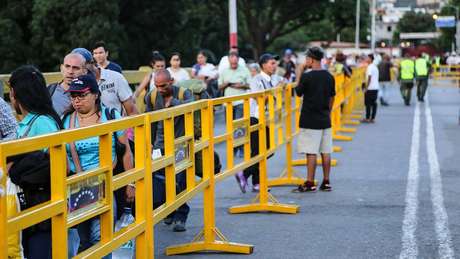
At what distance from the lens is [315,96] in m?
11.1

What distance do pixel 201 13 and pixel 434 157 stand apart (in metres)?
45.4

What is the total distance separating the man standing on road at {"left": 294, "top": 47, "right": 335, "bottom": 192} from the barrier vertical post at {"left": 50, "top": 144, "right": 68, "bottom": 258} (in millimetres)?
6778

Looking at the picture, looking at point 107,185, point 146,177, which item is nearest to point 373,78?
point 146,177

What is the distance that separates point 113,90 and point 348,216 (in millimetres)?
2649

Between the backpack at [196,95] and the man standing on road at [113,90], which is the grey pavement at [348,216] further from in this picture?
the man standing on road at [113,90]

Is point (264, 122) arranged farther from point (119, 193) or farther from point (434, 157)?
point (434, 157)

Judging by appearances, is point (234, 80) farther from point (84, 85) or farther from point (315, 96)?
point (84, 85)

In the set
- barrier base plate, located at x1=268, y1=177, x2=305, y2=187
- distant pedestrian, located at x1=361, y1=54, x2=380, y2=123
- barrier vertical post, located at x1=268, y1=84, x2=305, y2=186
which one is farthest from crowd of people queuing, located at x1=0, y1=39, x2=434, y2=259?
distant pedestrian, located at x1=361, y1=54, x2=380, y2=123

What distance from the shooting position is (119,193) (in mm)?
6180

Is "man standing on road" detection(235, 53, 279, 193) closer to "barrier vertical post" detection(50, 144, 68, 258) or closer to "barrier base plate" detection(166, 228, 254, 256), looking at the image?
"barrier base plate" detection(166, 228, 254, 256)

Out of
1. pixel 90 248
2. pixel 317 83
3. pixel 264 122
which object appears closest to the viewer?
pixel 90 248

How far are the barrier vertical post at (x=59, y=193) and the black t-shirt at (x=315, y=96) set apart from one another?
6779 mm

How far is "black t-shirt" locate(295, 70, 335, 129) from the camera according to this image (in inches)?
437

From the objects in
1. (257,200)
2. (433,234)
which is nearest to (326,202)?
(257,200)
